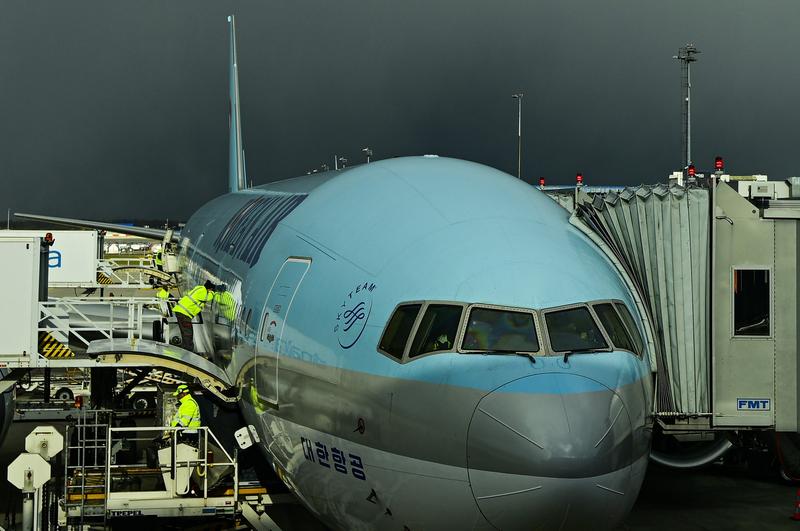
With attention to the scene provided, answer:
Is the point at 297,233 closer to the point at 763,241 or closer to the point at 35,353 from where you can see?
the point at 35,353

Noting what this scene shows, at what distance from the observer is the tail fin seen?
1241 inches

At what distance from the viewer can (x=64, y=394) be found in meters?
29.7

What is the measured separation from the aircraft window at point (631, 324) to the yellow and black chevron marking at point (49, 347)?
993 centimetres

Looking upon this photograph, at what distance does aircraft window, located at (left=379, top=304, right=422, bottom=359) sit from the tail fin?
23.8 metres

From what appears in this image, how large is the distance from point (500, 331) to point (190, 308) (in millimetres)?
8355

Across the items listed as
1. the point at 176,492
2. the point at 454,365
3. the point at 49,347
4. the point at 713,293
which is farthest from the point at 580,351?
the point at 49,347

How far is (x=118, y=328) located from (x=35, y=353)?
11.5 feet

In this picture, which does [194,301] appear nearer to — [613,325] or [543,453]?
[613,325]

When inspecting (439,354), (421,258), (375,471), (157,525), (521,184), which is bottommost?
(157,525)

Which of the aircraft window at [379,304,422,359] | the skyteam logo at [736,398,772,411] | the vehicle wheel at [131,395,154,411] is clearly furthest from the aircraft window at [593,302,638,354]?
the vehicle wheel at [131,395,154,411]

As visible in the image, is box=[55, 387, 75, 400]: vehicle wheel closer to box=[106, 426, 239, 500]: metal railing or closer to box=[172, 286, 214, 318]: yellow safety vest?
box=[172, 286, 214, 318]: yellow safety vest

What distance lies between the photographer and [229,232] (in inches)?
682

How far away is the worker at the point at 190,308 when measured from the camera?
592 inches

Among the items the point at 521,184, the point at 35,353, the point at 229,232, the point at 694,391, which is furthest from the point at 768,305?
the point at 35,353
